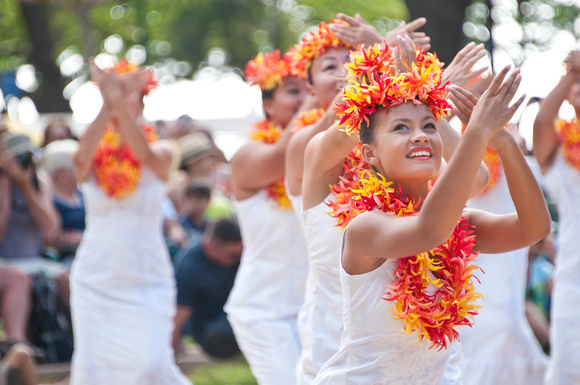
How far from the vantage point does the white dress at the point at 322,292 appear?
339 cm

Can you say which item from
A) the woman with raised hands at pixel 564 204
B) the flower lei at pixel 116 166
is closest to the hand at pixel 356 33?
the woman with raised hands at pixel 564 204

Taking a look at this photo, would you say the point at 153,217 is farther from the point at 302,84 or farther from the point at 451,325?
the point at 451,325

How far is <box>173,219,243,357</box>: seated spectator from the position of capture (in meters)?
7.14

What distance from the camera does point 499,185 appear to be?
539 cm

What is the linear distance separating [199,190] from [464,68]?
210 inches

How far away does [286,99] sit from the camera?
4.52m

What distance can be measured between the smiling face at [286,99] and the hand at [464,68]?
1.67 m

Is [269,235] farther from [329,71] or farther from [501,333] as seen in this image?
[501,333]

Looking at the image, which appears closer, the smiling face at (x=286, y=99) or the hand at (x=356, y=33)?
the hand at (x=356, y=33)

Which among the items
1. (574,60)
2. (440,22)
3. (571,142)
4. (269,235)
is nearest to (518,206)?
(269,235)

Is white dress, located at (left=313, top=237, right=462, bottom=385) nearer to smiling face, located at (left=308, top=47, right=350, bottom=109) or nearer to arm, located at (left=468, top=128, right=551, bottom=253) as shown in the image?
arm, located at (left=468, top=128, right=551, bottom=253)

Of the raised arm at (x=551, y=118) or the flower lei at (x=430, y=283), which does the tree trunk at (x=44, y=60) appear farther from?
the flower lei at (x=430, y=283)

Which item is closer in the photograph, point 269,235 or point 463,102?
point 463,102

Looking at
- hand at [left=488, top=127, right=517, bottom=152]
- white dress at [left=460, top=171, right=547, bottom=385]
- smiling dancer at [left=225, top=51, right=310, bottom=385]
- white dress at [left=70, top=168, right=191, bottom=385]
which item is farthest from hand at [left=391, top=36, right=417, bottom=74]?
white dress at [left=70, top=168, right=191, bottom=385]
